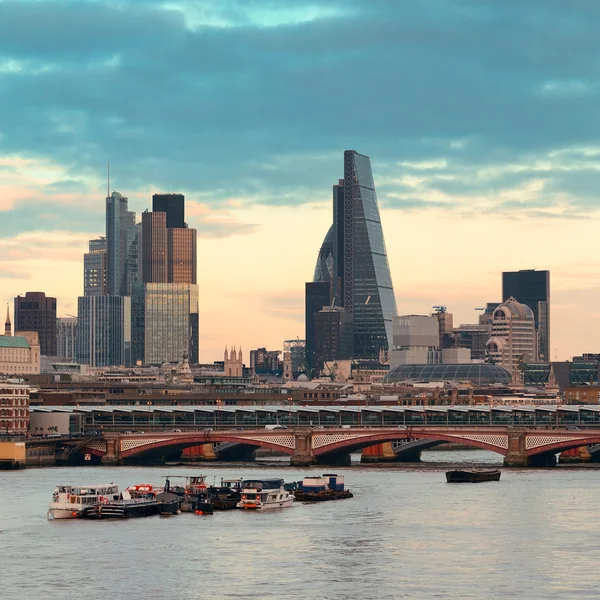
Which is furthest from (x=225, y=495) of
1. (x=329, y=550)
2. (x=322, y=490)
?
(x=329, y=550)

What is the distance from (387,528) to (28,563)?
3228 cm

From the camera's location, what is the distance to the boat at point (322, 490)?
168500mm

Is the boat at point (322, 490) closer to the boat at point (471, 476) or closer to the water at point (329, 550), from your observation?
the water at point (329, 550)

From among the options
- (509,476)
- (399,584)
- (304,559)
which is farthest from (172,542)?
(509,476)

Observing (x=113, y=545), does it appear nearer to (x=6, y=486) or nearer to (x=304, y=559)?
(x=304, y=559)

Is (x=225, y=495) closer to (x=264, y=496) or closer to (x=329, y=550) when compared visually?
(x=264, y=496)

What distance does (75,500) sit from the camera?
151m

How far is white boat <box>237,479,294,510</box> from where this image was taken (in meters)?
160

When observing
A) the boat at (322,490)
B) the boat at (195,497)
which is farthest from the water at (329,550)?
the boat at (322,490)

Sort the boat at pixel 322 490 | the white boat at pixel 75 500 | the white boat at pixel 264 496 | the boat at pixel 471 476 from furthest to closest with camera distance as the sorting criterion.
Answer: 1. the boat at pixel 471 476
2. the boat at pixel 322 490
3. the white boat at pixel 264 496
4. the white boat at pixel 75 500

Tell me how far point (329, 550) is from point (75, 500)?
1259 inches

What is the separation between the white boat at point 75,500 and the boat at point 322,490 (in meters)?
22.3

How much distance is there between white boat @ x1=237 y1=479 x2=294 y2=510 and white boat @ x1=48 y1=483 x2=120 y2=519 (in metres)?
12.7

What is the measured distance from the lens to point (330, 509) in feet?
520
